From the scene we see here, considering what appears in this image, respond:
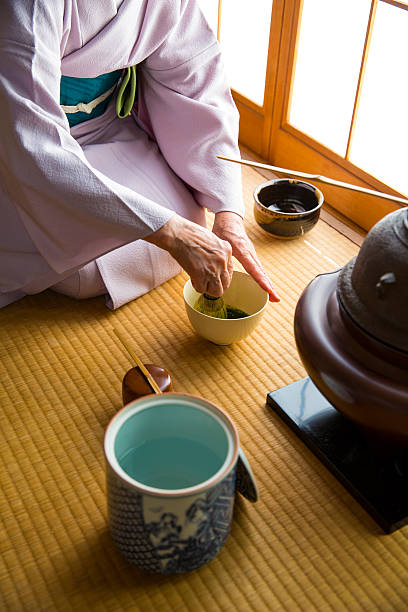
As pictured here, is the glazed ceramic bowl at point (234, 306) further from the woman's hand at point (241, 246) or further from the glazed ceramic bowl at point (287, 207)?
the glazed ceramic bowl at point (287, 207)

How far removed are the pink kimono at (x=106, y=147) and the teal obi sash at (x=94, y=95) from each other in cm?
5

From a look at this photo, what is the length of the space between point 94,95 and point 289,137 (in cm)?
101

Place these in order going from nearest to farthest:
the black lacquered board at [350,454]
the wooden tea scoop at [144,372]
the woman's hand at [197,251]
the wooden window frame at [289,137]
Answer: the black lacquered board at [350,454]
the wooden tea scoop at [144,372]
the woman's hand at [197,251]
the wooden window frame at [289,137]

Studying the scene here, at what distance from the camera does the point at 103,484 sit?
63.9 inches

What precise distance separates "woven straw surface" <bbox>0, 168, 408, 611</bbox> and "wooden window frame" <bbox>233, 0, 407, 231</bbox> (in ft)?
1.71

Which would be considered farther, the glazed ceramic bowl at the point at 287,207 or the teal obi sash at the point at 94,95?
the glazed ceramic bowl at the point at 287,207

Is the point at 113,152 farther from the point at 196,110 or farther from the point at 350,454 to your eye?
the point at 350,454

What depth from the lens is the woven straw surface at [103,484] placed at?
55.8 inches

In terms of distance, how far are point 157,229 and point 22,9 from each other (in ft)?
2.04

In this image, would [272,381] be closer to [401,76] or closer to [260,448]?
[260,448]

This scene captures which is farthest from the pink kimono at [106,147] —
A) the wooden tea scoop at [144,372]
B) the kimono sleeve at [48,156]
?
the wooden tea scoop at [144,372]

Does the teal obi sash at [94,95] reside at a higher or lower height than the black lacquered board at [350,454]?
higher

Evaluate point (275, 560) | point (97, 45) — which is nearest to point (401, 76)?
point (97, 45)

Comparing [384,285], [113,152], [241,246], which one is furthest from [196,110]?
[384,285]
